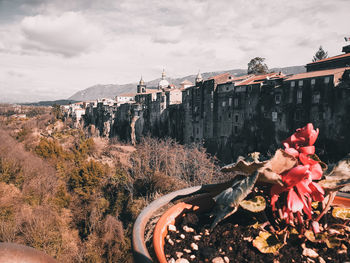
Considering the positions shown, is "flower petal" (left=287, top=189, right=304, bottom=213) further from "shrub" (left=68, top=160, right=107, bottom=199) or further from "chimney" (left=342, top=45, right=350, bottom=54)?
"chimney" (left=342, top=45, right=350, bottom=54)

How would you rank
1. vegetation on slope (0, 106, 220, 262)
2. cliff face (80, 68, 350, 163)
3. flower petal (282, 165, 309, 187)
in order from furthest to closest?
cliff face (80, 68, 350, 163), vegetation on slope (0, 106, 220, 262), flower petal (282, 165, 309, 187)

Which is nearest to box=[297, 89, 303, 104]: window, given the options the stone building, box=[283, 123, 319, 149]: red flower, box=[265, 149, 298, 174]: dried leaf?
the stone building

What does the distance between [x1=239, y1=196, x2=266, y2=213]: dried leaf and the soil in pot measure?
24 cm

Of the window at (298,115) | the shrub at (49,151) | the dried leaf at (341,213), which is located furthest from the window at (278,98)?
the shrub at (49,151)

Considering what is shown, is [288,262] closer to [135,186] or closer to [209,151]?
[135,186]

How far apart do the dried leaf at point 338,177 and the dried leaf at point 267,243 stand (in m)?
0.47

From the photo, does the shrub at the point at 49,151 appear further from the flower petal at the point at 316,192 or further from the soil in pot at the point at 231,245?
the flower petal at the point at 316,192

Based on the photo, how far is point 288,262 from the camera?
4.29 feet

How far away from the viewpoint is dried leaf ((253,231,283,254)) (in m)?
1.37

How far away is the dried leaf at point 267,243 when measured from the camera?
1.37m

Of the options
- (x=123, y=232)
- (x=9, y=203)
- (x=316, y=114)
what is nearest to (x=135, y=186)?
(x=123, y=232)

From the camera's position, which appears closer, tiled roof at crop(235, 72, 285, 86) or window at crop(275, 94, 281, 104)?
window at crop(275, 94, 281, 104)

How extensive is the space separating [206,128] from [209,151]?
3222 mm

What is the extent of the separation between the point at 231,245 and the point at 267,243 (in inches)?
8.8
